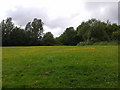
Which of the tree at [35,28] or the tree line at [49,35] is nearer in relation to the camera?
the tree line at [49,35]

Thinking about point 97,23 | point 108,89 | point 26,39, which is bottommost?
point 108,89

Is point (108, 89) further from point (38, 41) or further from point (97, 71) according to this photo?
point (38, 41)

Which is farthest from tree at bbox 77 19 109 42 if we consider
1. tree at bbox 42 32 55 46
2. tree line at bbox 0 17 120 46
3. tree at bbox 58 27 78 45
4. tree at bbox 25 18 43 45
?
tree at bbox 25 18 43 45

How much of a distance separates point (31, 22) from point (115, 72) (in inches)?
3170

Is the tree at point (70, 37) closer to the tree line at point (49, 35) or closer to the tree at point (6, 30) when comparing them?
the tree line at point (49, 35)

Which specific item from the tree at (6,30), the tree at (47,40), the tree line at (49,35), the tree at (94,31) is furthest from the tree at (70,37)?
the tree at (6,30)

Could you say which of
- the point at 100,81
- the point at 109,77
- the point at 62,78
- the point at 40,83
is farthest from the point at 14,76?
the point at 109,77

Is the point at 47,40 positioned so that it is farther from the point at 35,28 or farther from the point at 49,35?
the point at 35,28

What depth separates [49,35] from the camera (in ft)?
262

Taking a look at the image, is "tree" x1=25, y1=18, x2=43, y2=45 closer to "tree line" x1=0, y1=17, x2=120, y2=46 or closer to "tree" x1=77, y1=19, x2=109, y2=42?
"tree line" x1=0, y1=17, x2=120, y2=46

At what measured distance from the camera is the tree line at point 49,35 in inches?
2272

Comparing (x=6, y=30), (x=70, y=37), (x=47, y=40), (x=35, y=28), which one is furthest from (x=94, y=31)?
(x=6, y=30)

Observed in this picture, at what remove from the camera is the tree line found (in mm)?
57719

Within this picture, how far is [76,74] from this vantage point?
7930 millimetres
